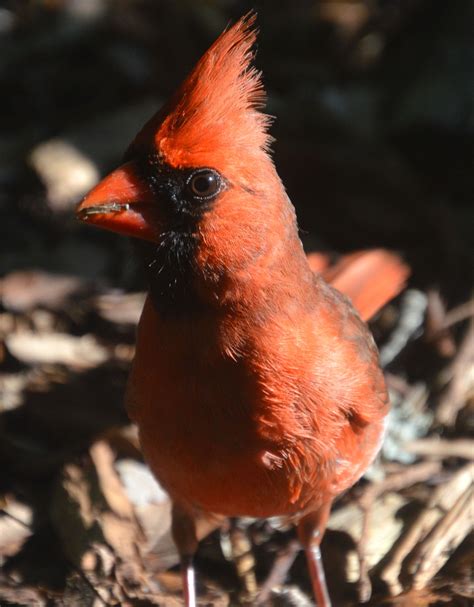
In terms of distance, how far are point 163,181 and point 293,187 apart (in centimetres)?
227

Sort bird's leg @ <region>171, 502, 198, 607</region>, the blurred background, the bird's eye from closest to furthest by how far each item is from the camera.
→ the bird's eye, bird's leg @ <region>171, 502, 198, 607</region>, the blurred background

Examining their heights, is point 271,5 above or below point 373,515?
above

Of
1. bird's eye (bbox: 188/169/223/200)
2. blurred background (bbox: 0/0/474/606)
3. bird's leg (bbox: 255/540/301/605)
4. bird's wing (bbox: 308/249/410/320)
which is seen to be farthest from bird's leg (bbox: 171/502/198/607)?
bird's eye (bbox: 188/169/223/200)

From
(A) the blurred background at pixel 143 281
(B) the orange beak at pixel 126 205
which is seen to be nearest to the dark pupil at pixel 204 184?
(B) the orange beak at pixel 126 205

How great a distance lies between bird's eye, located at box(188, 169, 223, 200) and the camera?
227 centimetres

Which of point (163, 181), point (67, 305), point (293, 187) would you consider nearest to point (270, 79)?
point (293, 187)

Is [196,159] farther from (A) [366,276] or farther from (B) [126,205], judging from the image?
(A) [366,276]

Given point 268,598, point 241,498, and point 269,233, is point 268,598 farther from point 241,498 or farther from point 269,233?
point 269,233

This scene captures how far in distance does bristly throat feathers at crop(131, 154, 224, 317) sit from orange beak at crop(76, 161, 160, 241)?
21 millimetres

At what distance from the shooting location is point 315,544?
10.1 feet

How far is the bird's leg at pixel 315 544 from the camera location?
300cm

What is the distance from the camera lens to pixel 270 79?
5188 millimetres

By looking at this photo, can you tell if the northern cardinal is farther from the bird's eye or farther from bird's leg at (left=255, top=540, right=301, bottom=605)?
bird's leg at (left=255, top=540, right=301, bottom=605)

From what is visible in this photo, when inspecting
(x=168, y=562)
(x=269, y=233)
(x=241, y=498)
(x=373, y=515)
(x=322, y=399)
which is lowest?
(x=168, y=562)
